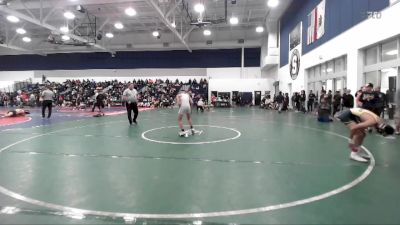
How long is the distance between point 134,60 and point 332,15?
2570cm

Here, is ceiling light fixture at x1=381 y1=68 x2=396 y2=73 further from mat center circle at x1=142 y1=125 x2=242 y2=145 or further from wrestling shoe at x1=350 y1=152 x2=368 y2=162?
wrestling shoe at x1=350 y1=152 x2=368 y2=162

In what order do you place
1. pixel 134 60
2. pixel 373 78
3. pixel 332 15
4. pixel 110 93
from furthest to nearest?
pixel 134 60
pixel 110 93
pixel 332 15
pixel 373 78

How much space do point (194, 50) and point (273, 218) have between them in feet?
109

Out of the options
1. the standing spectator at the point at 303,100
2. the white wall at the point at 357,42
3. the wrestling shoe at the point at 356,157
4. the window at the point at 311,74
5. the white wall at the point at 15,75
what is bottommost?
the wrestling shoe at the point at 356,157

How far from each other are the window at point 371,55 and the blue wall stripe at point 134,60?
2205 cm

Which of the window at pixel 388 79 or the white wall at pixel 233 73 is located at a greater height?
the white wall at pixel 233 73

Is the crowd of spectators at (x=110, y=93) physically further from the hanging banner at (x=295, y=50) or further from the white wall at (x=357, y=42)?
the white wall at (x=357, y=42)

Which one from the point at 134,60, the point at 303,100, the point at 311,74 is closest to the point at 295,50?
the point at 311,74

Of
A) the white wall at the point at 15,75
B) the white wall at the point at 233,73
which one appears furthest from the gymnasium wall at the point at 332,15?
the white wall at the point at 15,75

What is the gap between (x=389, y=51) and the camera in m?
10.6

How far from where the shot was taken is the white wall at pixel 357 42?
32.4ft

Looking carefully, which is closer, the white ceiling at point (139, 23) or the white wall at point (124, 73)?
the white ceiling at point (139, 23)

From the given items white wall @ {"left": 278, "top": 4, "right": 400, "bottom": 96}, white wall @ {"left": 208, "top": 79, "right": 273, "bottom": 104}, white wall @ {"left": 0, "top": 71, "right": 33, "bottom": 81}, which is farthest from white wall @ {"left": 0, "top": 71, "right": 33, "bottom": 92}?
white wall @ {"left": 278, "top": 4, "right": 400, "bottom": 96}

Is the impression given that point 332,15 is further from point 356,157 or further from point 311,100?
point 356,157
